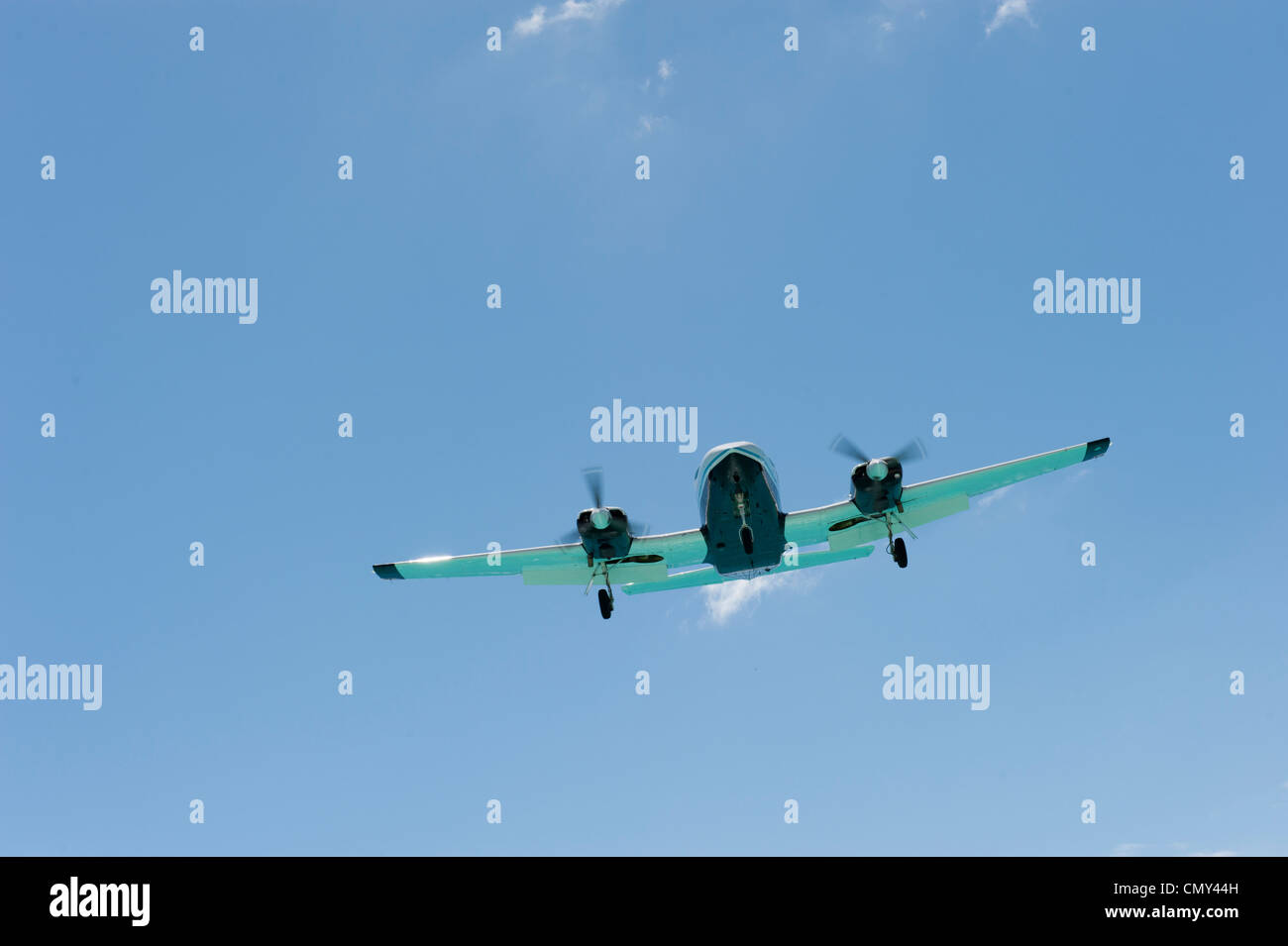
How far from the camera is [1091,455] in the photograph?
31391mm

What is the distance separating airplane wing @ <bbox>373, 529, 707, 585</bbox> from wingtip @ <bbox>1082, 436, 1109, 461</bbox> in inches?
549

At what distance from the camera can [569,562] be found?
1249 inches

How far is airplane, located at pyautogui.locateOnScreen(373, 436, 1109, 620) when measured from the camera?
2941cm

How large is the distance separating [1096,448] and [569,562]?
752 inches

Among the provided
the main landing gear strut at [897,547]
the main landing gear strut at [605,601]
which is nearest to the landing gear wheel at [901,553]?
the main landing gear strut at [897,547]

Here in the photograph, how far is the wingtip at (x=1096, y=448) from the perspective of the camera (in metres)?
31.0

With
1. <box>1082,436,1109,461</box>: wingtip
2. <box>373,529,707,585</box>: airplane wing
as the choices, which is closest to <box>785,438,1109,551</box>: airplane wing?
<box>1082,436,1109,461</box>: wingtip

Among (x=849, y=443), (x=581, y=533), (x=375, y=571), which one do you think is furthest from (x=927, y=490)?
(x=375, y=571)

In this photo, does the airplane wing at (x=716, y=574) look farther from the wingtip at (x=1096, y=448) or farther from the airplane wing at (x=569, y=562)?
the wingtip at (x=1096, y=448)

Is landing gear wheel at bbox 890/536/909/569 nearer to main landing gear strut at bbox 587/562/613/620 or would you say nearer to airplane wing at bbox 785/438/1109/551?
airplane wing at bbox 785/438/1109/551

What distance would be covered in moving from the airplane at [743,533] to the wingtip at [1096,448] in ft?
0.11

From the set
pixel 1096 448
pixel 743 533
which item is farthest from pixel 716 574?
pixel 1096 448
